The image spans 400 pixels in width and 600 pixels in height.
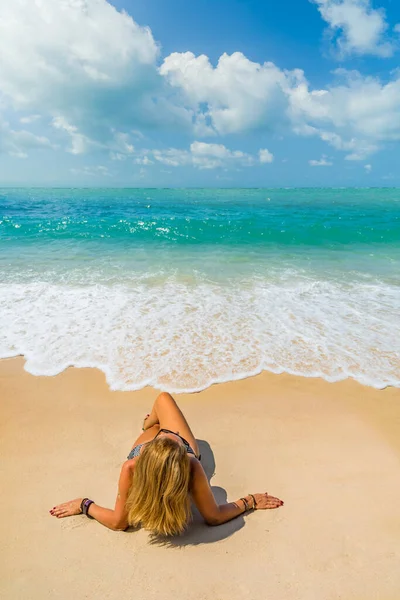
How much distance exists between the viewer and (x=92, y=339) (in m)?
5.82

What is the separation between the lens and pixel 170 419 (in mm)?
3332

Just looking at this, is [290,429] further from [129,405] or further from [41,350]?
[41,350]

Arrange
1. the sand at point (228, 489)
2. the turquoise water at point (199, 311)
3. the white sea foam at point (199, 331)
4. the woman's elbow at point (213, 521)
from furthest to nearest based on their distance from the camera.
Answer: the turquoise water at point (199, 311) → the white sea foam at point (199, 331) → the woman's elbow at point (213, 521) → the sand at point (228, 489)

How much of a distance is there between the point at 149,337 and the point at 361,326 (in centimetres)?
410

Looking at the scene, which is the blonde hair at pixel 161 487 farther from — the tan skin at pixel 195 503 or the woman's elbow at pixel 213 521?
the woman's elbow at pixel 213 521

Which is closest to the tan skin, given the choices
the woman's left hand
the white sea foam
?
the woman's left hand

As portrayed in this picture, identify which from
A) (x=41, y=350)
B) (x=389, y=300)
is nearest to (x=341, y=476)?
(x=41, y=350)

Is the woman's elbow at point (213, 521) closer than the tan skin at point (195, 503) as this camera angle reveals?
No

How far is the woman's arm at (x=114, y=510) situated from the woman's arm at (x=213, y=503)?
50 cm

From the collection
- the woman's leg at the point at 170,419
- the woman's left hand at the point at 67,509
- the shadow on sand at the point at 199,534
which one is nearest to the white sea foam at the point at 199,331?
the woman's leg at the point at 170,419

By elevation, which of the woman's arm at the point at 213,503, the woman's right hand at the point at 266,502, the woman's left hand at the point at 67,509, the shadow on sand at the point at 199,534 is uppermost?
the woman's arm at the point at 213,503

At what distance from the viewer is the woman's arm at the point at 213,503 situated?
246cm

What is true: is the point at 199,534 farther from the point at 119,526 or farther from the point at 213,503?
the point at 119,526

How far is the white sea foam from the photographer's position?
498cm
